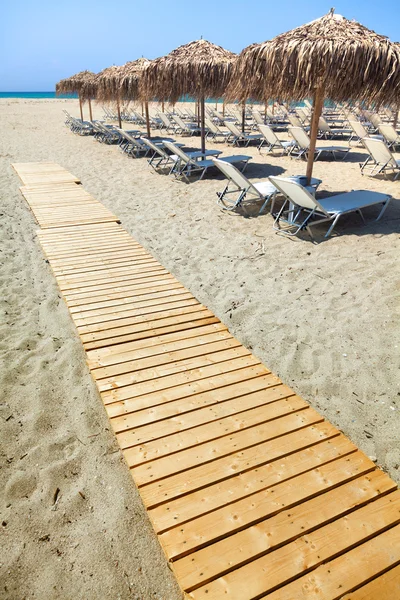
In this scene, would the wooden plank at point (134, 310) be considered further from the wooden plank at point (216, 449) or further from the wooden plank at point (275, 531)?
the wooden plank at point (275, 531)

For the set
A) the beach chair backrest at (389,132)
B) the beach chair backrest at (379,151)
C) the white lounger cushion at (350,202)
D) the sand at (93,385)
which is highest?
the beach chair backrest at (389,132)

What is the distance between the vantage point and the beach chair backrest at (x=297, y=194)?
14.8 ft

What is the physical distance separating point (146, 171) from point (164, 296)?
614cm

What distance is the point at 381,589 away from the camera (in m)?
1.39

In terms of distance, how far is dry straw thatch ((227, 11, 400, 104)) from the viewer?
14.5 ft

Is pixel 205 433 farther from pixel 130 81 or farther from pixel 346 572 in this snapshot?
pixel 130 81

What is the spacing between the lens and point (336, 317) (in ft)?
10.7

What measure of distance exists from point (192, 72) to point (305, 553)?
330 inches

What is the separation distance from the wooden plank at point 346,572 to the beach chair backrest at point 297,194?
12.1 feet

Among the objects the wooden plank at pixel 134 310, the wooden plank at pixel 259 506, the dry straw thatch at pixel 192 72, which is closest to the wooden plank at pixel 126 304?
the wooden plank at pixel 134 310

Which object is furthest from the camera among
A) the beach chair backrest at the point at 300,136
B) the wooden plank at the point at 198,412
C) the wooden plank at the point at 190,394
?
the beach chair backrest at the point at 300,136

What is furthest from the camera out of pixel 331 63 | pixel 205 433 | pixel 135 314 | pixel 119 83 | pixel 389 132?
pixel 119 83

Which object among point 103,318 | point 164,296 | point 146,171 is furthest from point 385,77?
point 146,171

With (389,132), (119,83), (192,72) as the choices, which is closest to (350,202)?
(192,72)
